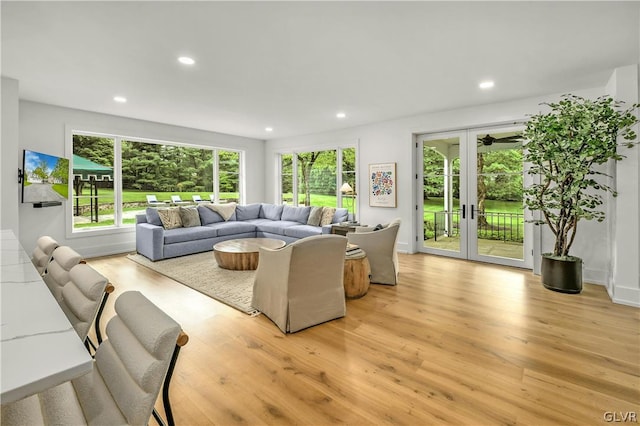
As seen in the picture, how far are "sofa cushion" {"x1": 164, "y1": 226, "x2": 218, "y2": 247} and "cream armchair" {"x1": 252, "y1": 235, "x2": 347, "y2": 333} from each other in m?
3.06

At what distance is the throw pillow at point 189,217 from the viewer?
→ 609 centimetres

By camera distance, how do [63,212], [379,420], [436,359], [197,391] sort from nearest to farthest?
[379,420]
[197,391]
[436,359]
[63,212]

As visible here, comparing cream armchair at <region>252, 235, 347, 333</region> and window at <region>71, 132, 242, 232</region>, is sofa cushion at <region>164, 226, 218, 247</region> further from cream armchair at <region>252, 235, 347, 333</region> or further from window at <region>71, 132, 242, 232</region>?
cream armchair at <region>252, 235, 347, 333</region>

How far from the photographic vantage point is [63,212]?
525cm

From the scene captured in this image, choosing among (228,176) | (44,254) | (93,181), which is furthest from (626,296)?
(93,181)

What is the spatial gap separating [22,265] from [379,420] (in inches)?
77.4

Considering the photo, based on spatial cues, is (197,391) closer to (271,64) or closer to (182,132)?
(271,64)

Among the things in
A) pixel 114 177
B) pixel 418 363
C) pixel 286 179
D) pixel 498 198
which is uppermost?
pixel 286 179

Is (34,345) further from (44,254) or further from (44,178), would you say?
(44,178)

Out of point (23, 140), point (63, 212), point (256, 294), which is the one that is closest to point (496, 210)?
point (256, 294)

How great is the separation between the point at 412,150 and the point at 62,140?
6.16 m

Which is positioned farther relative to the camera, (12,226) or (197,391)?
(12,226)

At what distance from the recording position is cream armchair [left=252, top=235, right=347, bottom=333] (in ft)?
8.67

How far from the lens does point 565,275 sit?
3.76 metres
